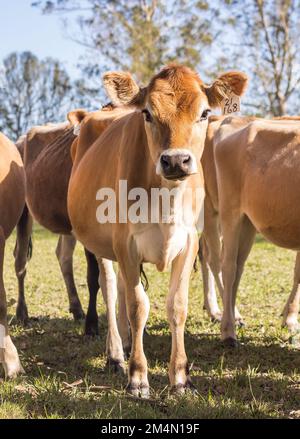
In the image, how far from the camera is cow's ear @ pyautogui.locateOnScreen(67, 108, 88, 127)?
21.6 feet

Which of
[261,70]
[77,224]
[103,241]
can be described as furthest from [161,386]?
[261,70]

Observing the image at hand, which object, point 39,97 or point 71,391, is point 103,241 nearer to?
point 71,391

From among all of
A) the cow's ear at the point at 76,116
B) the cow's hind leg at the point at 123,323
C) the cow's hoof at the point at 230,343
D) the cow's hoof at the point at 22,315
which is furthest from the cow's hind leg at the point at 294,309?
the cow's hoof at the point at 22,315

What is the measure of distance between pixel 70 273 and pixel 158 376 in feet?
9.74

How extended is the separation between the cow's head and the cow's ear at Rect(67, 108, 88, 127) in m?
1.90

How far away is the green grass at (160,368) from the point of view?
13.6 feet

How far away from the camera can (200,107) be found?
14.5 feet

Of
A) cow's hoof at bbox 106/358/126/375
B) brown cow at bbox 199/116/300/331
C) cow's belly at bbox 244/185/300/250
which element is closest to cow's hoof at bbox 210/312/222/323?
brown cow at bbox 199/116/300/331

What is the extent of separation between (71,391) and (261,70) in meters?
25.5

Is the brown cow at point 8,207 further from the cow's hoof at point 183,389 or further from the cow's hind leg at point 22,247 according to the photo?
the cow's hind leg at point 22,247

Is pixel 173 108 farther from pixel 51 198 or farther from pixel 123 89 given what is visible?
pixel 51 198

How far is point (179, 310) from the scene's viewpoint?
464cm

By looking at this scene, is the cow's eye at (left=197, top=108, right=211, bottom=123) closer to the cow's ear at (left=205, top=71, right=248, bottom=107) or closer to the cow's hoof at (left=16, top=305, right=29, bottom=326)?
the cow's ear at (left=205, top=71, right=248, bottom=107)

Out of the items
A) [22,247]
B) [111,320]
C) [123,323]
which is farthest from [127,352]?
[22,247]
